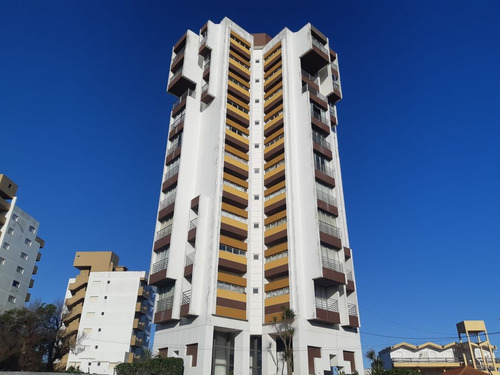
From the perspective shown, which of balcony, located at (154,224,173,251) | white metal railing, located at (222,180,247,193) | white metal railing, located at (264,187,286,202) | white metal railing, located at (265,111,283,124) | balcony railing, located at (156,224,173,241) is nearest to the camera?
balcony, located at (154,224,173,251)

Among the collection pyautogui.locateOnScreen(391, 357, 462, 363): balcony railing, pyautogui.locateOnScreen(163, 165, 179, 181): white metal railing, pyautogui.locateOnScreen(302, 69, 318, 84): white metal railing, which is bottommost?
pyautogui.locateOnScreen(391, 357, 462, 363): balcony railing

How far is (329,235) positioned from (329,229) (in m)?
1.15

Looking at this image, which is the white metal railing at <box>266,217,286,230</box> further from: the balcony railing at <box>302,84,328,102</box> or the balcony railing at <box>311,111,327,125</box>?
the balcony railing at <box>302,84,328,102</box>

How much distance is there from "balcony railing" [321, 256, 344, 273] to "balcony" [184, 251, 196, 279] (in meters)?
15.2

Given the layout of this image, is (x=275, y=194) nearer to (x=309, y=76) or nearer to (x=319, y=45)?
(x=309, y=76)

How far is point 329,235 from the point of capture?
48.7 metres

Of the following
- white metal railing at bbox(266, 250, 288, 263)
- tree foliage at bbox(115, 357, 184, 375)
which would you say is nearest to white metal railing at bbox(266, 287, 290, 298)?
white metal railing at bbox(266, 250, 288, 263)

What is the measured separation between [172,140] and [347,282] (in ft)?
108

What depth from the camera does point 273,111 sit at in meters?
60.5

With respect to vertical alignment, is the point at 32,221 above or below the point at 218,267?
above

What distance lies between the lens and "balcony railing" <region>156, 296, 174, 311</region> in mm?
46853

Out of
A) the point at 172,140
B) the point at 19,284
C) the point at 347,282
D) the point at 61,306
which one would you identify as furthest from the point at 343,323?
the point at 19,284

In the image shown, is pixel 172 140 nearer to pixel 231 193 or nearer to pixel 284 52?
pixel 231 193

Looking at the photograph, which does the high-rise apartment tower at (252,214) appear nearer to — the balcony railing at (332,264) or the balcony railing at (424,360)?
the balcony railing at (332,264)
